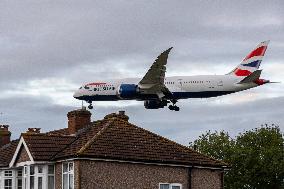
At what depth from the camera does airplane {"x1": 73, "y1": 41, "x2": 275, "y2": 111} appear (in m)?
63.5

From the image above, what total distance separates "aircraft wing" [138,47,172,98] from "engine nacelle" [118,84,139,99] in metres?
0.78

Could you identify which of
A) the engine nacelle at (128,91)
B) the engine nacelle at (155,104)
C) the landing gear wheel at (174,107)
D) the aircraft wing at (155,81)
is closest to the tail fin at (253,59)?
the landing gear wheel at (174,107)

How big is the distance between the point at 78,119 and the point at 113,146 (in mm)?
5504

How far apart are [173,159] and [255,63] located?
3108cm

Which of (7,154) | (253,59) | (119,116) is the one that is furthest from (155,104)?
(7,154)

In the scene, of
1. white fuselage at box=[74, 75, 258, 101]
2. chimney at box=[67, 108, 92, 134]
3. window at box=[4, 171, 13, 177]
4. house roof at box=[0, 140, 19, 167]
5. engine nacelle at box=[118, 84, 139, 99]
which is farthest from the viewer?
white fuselage at box=[74, 75, 258, 101]

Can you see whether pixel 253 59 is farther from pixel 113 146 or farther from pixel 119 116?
pixel 113 146

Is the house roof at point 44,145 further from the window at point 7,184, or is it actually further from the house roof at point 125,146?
the window at point 7,184

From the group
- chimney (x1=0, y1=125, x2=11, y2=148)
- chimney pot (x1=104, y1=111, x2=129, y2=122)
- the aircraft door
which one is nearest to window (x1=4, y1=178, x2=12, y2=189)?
chimney pot (x1=104, y1=111, x2=129, y2=122)

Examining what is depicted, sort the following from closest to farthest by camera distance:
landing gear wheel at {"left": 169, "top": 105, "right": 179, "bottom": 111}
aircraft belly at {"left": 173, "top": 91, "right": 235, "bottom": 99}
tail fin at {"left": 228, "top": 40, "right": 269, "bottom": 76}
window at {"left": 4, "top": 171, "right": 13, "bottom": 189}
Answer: window at {"left": 4, "top": 171, "right": 13, "bottom": 189} → aircraft belly at {"left": 173, "top": 91, "right": 235, "bottom": 99} → landing gear wheel at {"left": 169, "top": 105, "right": 179, "bottom": 111} → tail fin at {"left": 228, "top": 40, "right": 269, "bottom": 76}

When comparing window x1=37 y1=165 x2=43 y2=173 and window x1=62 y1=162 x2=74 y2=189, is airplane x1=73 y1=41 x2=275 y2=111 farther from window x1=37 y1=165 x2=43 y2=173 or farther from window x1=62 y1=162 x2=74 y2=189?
window x1=62 y1=162 x2=74 y2=189

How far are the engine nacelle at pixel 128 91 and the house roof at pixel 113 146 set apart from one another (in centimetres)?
1609

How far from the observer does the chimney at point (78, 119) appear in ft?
154

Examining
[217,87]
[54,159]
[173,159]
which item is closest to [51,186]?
[54,159]
